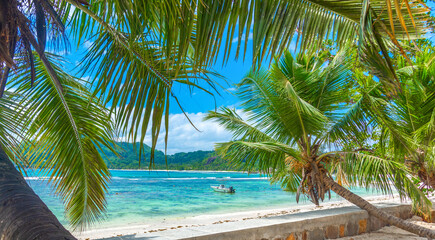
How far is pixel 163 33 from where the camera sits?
1919mm

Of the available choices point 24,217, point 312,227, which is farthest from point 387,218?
point 24,217

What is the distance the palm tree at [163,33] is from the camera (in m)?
1.36

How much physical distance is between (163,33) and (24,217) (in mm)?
1328

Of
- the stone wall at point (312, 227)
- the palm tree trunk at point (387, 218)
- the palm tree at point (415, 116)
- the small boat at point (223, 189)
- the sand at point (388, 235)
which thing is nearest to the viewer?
the stone wall at point (312, 227)

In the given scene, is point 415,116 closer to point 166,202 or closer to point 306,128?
point 306,128

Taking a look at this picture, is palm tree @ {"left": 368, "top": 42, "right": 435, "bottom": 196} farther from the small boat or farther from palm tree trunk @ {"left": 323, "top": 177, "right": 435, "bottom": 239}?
the small boat

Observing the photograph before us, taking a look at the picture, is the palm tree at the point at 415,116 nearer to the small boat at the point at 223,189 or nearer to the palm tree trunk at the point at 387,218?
the palm tree trunk at the point at 387,218

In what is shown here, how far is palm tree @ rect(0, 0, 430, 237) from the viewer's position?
136 centimetres

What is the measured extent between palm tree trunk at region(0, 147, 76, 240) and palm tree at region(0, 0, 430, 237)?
0.09ft

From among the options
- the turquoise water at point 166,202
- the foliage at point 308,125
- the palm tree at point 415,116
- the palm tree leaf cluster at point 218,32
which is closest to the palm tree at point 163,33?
the palm tree leaf cluster at point 218,32

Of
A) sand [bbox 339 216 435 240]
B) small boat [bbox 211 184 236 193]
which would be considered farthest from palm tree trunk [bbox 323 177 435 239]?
small boat [bbox 211 184 236 193]

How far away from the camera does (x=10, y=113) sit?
314 centimetres

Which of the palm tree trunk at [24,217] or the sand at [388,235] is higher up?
the palm tree trunk at [24,217]

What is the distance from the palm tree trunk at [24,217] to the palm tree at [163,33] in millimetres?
29
